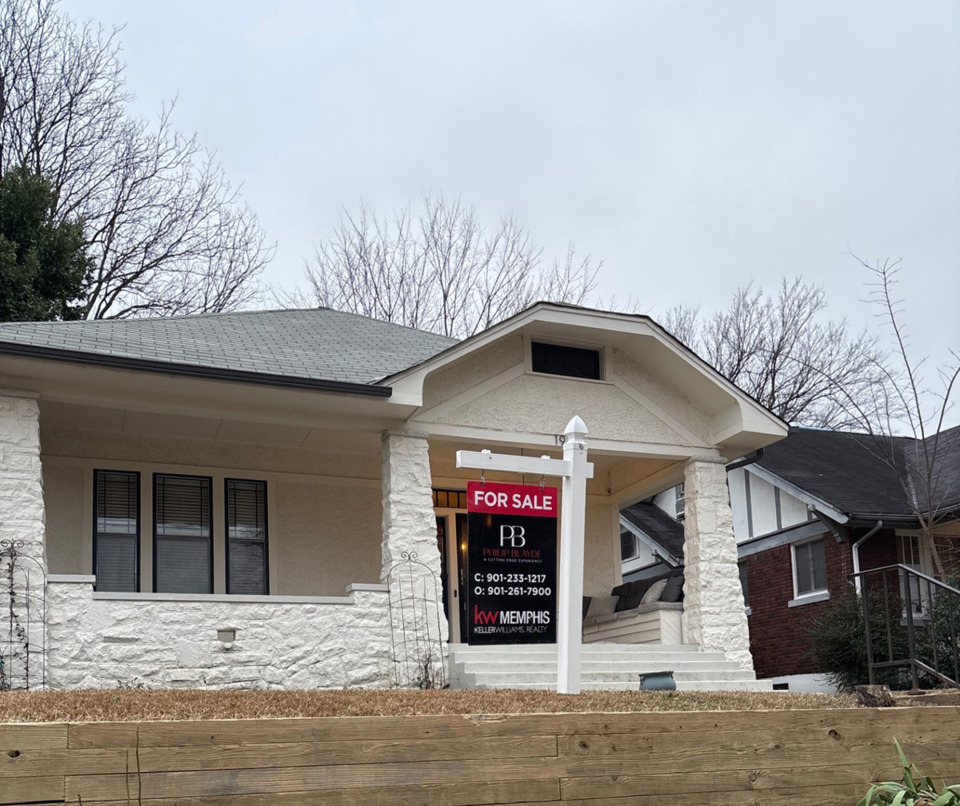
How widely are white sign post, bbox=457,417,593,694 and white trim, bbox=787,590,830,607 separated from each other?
487 inches

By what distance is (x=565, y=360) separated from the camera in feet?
44.7

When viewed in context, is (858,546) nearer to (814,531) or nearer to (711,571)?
(814,531)

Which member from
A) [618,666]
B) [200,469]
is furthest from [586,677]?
[200,469]

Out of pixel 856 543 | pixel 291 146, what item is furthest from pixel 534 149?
pixel 856 543

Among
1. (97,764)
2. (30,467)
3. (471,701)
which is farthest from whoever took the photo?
(30,467)

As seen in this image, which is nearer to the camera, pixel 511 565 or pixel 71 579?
pixel 511 565

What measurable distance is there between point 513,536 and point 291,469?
6.01 metres

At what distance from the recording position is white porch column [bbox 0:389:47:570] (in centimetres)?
1035

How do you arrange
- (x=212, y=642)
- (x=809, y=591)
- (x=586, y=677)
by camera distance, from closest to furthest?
(x=212, y=642)
(x=586, y=677)
(x=809, y=591)

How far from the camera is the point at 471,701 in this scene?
24.2ft

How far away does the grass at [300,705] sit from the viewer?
607 cm

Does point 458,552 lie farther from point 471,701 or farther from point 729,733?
point 729,733

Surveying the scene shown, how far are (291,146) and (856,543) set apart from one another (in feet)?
69.1

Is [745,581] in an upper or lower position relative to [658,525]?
lower
